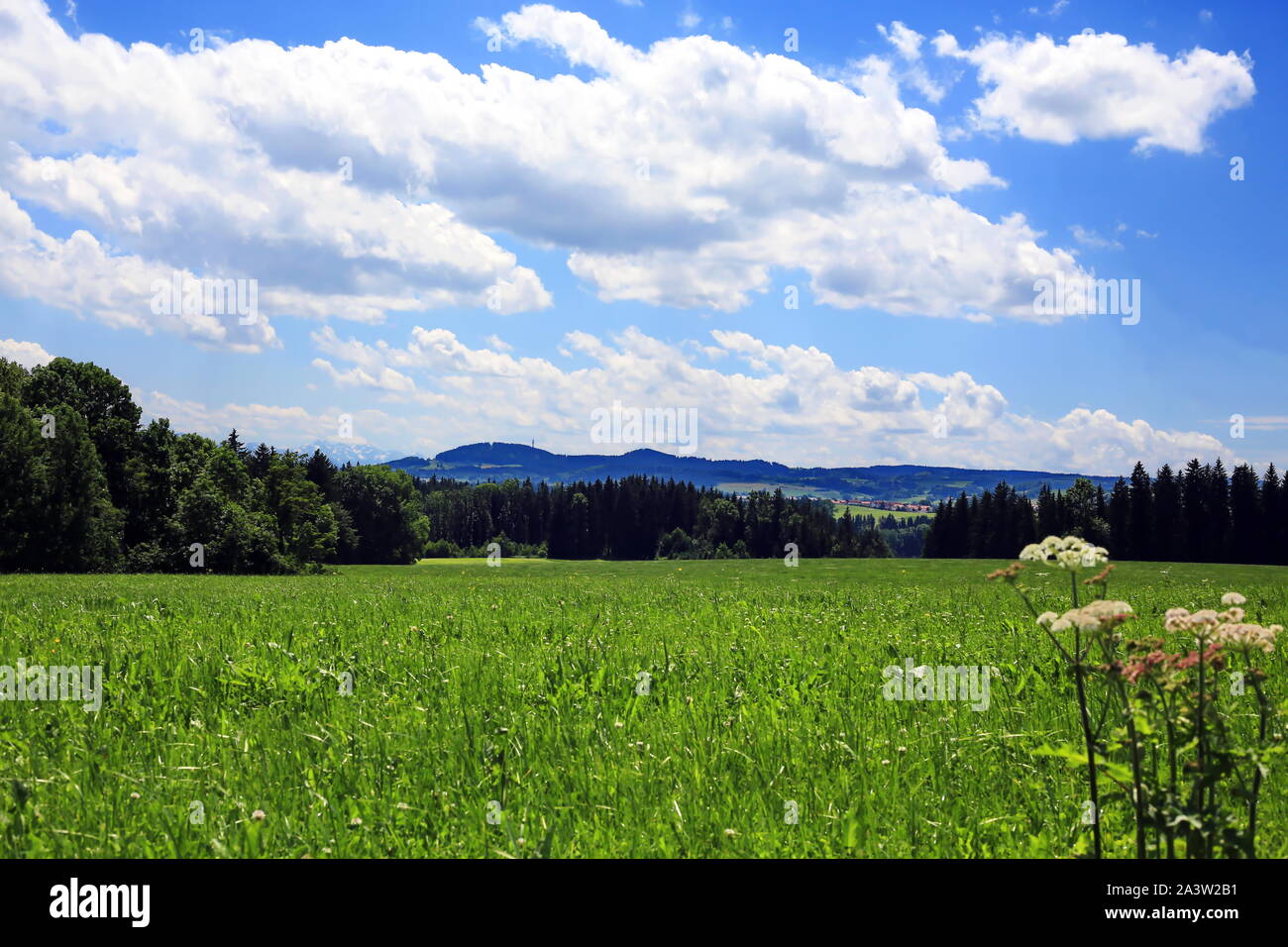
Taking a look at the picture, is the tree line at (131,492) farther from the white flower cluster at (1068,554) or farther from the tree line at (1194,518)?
the tree line at (1194,518)

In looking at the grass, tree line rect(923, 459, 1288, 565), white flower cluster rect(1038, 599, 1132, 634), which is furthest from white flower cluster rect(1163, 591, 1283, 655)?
tree line rect(923, 459, 1288, 565)

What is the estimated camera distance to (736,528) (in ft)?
557

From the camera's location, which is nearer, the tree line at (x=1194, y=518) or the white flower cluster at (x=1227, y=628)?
the white flower cluster at (x=1227, y=628)

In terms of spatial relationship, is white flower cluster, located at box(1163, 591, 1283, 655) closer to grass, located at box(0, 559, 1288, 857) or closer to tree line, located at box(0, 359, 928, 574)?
grass, located at box(0, 559, 1288, 857)

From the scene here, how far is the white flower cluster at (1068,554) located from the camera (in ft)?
11.8

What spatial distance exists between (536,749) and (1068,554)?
3942mm

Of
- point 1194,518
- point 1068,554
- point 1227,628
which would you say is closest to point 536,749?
point 1068,554

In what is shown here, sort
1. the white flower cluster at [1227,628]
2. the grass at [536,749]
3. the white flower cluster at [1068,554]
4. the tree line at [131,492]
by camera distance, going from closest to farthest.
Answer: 1. the white flower cluster at [1227,628]
2. the white flower cluster at [1068,554]
3. the grass at [536,749]
4. the tree line at [131,492]

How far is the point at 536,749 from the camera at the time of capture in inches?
233

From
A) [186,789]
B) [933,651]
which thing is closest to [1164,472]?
[933,651]

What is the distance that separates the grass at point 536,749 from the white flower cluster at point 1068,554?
1.71m

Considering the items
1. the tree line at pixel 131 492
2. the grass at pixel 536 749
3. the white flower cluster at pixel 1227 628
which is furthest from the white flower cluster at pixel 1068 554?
the tree line at pixel 131 492

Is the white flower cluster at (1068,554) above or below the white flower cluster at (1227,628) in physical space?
above
